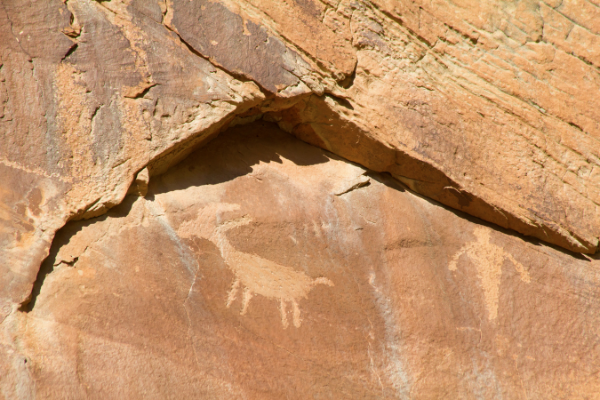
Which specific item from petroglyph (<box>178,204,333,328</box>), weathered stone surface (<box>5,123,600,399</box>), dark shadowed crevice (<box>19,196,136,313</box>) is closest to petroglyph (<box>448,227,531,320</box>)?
weathered stone surface (<box>5,123,600,399</box>)

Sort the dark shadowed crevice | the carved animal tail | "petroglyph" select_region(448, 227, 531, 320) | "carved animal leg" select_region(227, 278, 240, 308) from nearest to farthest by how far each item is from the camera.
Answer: the dark shadowed crevice < "carved animal leg" select_region(227, 278, 240, 308) < the carved animal tail < "petroglyph" select_region(448, 227, 531, 320)

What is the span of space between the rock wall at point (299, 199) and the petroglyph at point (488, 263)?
0.6 inches

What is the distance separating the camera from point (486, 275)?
9.89ft

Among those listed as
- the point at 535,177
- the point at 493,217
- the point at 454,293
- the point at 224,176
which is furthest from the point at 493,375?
the point at 224,176

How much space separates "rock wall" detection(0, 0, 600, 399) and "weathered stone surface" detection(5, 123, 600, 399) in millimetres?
12

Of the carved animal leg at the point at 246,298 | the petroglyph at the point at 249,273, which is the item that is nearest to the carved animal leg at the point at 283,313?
the petroglyph at the point at 249,273

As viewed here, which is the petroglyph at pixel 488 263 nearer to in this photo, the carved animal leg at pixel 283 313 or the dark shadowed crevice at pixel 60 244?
the carved animal leg at pixel 283 313

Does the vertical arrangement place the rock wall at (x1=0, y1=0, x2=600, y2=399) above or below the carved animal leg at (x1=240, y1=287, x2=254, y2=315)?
above

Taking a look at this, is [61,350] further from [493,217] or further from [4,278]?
[493,217]

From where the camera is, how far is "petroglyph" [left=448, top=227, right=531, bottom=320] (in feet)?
9.71

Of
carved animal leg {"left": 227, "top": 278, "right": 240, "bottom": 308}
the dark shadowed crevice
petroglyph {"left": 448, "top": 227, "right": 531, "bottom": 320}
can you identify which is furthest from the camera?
petroglyph {"left": 448, "top": 227, "right": 531, "bottom": 320}

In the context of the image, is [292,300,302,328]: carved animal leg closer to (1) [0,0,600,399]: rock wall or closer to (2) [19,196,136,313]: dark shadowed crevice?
(1) [0,0,600,399]: rock wall

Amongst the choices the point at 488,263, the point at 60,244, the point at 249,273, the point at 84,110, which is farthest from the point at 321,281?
the point at 84,110

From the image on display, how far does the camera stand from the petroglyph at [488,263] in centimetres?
296
